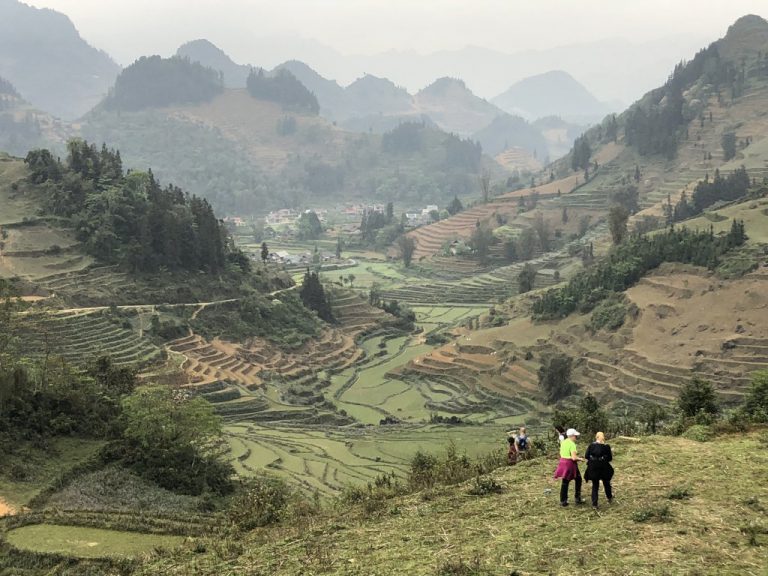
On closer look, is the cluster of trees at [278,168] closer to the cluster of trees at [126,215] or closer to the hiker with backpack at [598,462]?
the cluster of trees at [126,215]

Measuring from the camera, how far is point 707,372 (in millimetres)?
34125

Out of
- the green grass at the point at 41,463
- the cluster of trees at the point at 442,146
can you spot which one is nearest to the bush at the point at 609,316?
the green grass at the point at 41,463

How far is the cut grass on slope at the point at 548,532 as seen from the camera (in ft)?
32.0

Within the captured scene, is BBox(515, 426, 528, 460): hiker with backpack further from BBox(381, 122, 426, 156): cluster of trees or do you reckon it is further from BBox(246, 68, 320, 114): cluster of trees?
BBox(246, 68, 320, 114): cluster of trees

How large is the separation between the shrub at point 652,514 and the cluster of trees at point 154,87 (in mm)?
193079

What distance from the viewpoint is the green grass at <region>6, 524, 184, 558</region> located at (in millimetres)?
15742

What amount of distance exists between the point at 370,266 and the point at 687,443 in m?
81.7

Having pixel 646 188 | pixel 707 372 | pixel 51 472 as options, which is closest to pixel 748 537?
pixel 51 472

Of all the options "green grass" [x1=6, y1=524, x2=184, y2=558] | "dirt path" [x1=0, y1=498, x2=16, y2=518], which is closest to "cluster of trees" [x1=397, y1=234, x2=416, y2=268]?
"dirt path" [x1=0, y1=498, x2=16, y2=518]

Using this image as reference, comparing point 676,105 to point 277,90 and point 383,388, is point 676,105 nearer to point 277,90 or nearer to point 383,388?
point 383,388

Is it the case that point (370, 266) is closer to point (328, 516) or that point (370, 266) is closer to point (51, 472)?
point (51, 472)

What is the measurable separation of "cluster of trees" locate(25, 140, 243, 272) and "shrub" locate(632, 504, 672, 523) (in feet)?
140

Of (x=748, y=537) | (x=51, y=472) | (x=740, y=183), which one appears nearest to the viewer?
(x=748, y=537)

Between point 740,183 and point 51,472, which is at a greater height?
point 740,183
